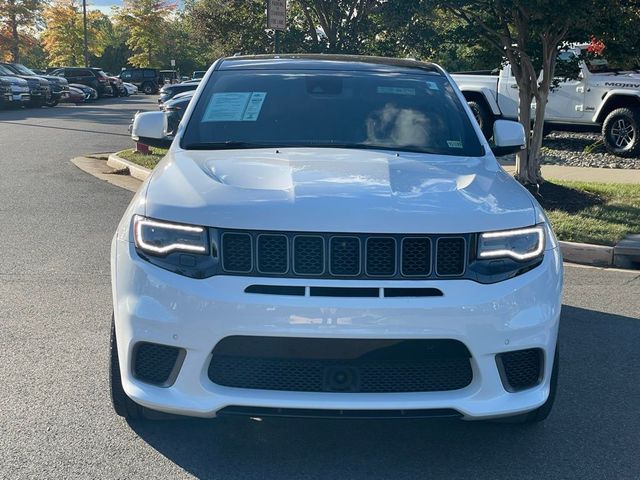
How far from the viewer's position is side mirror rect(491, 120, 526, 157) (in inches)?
201

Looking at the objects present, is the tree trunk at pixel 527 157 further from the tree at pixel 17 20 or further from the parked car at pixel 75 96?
the tree at pixel 17 20

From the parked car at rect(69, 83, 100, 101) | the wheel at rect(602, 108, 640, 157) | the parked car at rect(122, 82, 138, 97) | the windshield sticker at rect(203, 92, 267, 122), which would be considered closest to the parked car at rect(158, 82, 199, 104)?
the wheel at rect(602, 108, 640, 157)

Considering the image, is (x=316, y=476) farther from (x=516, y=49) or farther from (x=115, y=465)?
(x=516, y=49)

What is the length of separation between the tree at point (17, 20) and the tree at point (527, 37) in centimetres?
5133

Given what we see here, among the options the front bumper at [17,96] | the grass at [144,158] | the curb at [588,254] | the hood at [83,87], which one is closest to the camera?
the curb at [588,254]

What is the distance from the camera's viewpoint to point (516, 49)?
10531 mm

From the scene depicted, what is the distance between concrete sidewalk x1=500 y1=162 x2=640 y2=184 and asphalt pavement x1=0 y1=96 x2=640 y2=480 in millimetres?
6139

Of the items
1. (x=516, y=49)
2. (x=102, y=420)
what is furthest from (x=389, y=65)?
(x=516, y=49)

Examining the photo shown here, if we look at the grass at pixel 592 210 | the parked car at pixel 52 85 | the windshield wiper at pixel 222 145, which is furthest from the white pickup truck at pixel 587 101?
the parked car at pixel 52 85

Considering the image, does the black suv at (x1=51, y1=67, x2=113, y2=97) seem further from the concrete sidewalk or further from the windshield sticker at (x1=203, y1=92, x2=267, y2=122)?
the windshield sticker at (x1=203, y1=92, x2=267, y2=122)

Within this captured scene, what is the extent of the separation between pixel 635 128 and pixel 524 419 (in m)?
11.8

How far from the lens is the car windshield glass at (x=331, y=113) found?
4586 mm

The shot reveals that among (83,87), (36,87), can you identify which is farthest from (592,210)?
(83,87)

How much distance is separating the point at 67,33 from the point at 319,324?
240 ft
